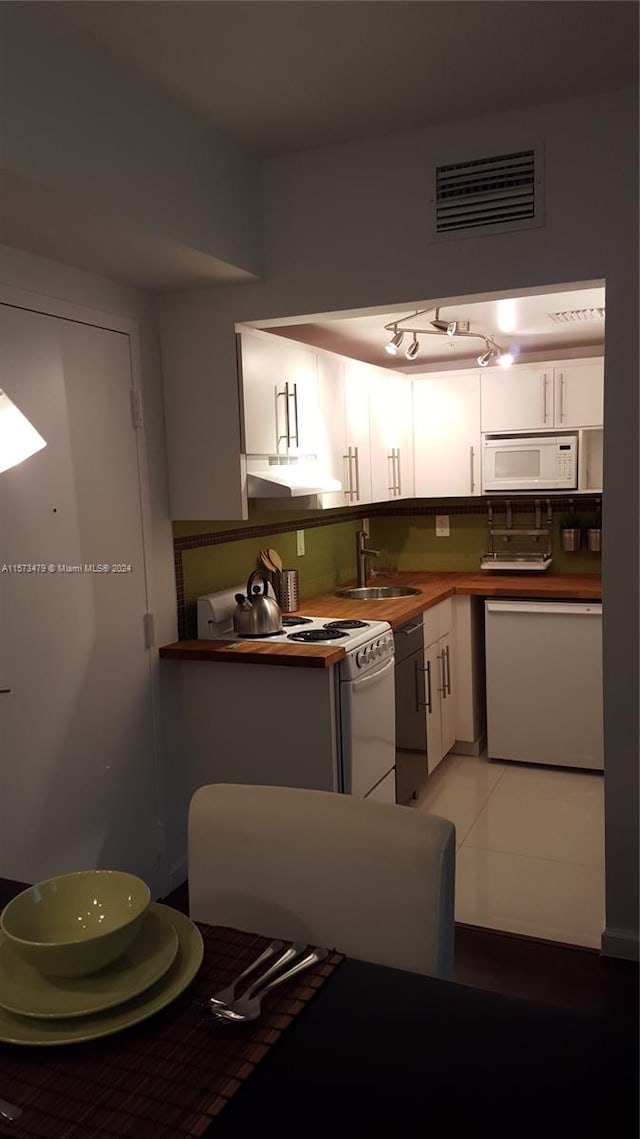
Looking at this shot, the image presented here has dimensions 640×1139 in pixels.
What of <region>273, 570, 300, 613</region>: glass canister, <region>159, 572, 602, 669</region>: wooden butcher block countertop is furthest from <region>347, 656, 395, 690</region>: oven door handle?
<region>273, 570, 300, 613</region>: glass canister

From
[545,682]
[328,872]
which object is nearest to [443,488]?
[545,682]

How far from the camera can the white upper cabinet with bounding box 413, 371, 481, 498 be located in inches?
185

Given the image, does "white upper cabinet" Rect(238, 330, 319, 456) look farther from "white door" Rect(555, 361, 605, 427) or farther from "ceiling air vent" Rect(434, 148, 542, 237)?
"white door" Rect(555, 361, 605, 427)

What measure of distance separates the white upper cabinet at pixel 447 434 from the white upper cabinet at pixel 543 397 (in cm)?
9

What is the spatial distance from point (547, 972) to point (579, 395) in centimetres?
291

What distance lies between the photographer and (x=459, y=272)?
268 centimetres

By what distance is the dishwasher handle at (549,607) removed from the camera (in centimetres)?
414

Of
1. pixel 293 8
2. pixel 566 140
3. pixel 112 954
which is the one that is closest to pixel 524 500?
pixel 566 140

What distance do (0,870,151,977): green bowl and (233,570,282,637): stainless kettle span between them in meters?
2.11

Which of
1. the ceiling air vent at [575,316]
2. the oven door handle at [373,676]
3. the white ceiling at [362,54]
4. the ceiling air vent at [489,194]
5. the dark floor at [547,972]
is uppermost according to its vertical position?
the white ceiling at [362,54]

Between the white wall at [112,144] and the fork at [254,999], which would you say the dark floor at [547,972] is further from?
the white wall at [112,144]

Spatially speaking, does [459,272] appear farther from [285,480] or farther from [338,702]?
[338,702]

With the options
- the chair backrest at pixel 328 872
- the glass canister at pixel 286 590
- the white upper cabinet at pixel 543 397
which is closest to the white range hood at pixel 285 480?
the glass canister at pixel 286 590

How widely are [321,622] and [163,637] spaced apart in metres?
0.78
